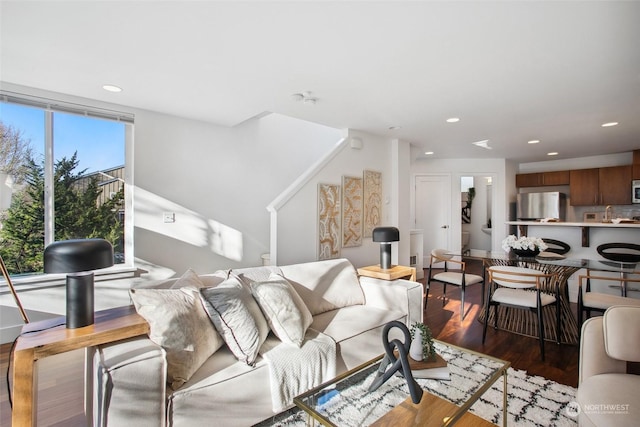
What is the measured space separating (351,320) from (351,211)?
81.0 inches

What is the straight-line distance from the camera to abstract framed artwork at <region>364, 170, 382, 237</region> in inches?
179

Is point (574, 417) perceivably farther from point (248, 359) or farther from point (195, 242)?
point (195, 242)

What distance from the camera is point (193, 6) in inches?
66.0

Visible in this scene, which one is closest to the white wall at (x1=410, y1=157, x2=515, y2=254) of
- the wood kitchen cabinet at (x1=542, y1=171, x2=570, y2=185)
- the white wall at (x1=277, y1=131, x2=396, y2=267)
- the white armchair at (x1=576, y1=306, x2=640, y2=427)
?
the wood kitchen cabinet at (x1=542, y1=171, x2=570, y2=185)

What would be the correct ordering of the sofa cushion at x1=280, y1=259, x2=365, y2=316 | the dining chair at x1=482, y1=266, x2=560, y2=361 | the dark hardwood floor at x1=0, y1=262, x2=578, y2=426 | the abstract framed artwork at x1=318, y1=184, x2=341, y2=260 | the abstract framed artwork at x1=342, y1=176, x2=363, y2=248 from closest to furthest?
the dark hardwood floor at x1=0, y1=262, x2=578, y2=426 → the sofa cushion at x1=280, y1=259, x2=365, y2=316 → the dining chair at x1=482, y1=266, x2=560, y2=361 → the abstract framed artwork at x1=318, y1=184, x2=341, y2=260 → the abstract framed artwork at x1=342, y1=176, x2=363, y2=248

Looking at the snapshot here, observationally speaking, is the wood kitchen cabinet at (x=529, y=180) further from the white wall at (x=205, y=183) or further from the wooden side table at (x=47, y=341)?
the wooden side table at (x=47, y=341)

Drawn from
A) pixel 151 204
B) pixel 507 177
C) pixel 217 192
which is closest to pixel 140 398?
pixel 151 204

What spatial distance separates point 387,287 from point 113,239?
310 centimetres

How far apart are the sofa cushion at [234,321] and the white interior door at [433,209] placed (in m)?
5.90

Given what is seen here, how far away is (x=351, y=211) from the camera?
14.2 feet

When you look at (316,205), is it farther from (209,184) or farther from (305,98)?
(209,184)

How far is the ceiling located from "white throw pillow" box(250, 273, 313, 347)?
1693 millimetres

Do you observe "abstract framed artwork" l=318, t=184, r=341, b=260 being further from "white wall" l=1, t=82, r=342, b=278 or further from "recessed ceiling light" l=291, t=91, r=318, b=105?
"recessed ceiling light" l=291, t=91, r=318, b=105

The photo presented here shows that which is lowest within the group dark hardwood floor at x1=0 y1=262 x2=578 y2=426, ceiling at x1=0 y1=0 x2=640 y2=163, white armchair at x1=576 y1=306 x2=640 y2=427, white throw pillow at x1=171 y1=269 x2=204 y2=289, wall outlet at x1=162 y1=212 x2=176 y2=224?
dark hardwood floor at x1=0 y1=262 x2=578 y2=426
